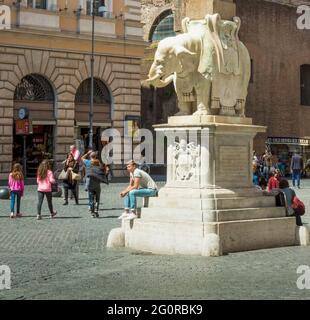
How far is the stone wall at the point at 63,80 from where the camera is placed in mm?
31875

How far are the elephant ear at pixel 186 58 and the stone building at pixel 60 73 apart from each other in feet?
68.6

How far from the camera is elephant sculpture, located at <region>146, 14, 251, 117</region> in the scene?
1175 cm

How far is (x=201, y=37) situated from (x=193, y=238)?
322cm

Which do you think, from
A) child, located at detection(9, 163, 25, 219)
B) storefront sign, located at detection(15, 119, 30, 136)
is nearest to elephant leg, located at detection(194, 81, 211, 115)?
child, located at detection(9, 163, 25, 219)

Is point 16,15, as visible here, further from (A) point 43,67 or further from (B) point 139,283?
(B) point 139,283

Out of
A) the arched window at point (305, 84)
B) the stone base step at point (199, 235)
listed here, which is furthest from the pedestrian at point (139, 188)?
the arched window at point (305, 84)

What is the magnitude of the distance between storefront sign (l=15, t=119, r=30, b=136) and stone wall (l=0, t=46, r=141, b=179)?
431mm

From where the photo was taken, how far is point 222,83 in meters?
11.9

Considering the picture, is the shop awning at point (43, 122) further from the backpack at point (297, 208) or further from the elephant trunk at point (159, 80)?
the backpack at point (297, 208)

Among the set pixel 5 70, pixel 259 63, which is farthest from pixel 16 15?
pixel 259 63

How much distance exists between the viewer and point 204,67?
1171 centimetres

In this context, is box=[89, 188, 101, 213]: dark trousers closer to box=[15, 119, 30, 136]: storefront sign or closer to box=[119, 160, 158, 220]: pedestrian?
box=[119, 160, 158, 220]: pedestrian

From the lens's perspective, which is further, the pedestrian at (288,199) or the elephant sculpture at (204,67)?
the pedestrian at (288,199)

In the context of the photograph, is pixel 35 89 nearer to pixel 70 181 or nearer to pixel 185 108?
pixel 70 181
